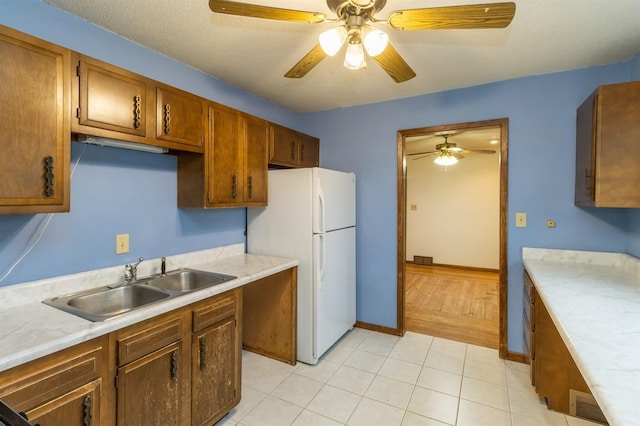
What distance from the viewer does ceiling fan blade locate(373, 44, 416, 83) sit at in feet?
4.81

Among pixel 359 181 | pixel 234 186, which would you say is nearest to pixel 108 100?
pixel 234 186

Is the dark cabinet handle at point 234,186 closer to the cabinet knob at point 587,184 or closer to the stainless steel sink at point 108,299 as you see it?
the stainless steel sink at point 108,299

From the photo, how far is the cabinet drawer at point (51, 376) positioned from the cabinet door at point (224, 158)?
1.14 m

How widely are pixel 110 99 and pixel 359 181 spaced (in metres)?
2.31

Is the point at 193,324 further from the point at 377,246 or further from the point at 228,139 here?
the point at 377,246

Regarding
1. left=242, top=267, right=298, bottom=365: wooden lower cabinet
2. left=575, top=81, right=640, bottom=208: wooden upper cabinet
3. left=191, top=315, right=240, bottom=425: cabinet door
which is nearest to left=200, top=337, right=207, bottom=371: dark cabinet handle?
left=191, top=315, right=240, bottom=425: cabinet door

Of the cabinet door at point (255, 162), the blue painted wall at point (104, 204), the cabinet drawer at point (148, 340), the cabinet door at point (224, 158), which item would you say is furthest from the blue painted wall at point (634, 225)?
the blue painted wall at point (104, 204)

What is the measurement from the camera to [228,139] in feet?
7.30

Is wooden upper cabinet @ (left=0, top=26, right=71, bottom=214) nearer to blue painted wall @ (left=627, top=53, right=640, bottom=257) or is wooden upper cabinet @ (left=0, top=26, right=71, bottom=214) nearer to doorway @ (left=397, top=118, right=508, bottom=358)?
doorway @ (left=397, top=118, right=508, bottom=358)

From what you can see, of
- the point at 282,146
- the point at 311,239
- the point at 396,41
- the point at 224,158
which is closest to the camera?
the point at 396,41

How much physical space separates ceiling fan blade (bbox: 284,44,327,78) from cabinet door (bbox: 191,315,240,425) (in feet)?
5.08

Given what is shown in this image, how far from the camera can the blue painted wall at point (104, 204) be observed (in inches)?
59.6

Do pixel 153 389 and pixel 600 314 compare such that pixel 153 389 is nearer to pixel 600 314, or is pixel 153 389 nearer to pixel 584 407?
pixel 600 314

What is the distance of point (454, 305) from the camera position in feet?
12.7
